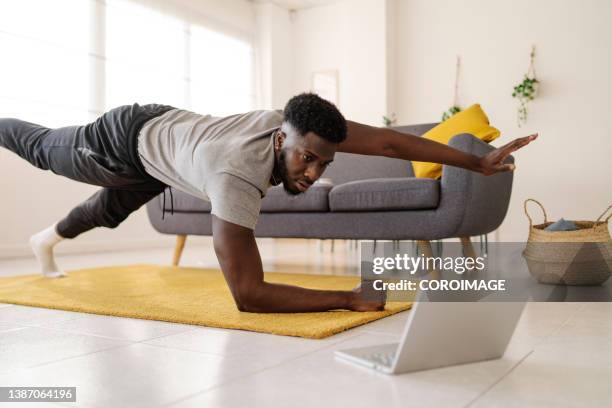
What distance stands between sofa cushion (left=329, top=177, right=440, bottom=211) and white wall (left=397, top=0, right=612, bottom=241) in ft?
10.4

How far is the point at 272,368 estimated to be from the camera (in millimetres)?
1084

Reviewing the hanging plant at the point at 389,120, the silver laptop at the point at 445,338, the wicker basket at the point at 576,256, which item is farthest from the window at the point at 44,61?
the silver laptop at the point at 445,338

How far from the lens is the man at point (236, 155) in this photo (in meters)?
1.46

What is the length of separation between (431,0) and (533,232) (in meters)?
4.30

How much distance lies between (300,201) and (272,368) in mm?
1657

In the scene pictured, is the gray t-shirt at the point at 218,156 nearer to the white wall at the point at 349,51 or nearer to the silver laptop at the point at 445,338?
the silver laptop at the point at 445,338

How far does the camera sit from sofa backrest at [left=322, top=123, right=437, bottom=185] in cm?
321

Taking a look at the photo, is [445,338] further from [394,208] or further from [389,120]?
[389,120]

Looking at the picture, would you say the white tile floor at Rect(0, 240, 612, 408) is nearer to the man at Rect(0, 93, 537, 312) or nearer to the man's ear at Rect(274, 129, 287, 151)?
the man at Rect(0, 93, 537, 312)

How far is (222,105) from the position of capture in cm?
609

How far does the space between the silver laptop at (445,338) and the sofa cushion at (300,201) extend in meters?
1.50

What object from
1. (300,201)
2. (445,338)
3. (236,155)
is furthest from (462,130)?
(445,338)

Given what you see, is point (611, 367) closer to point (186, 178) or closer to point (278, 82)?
point (186, 178)

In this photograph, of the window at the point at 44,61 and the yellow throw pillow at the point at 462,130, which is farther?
the window at the point at 44,61
